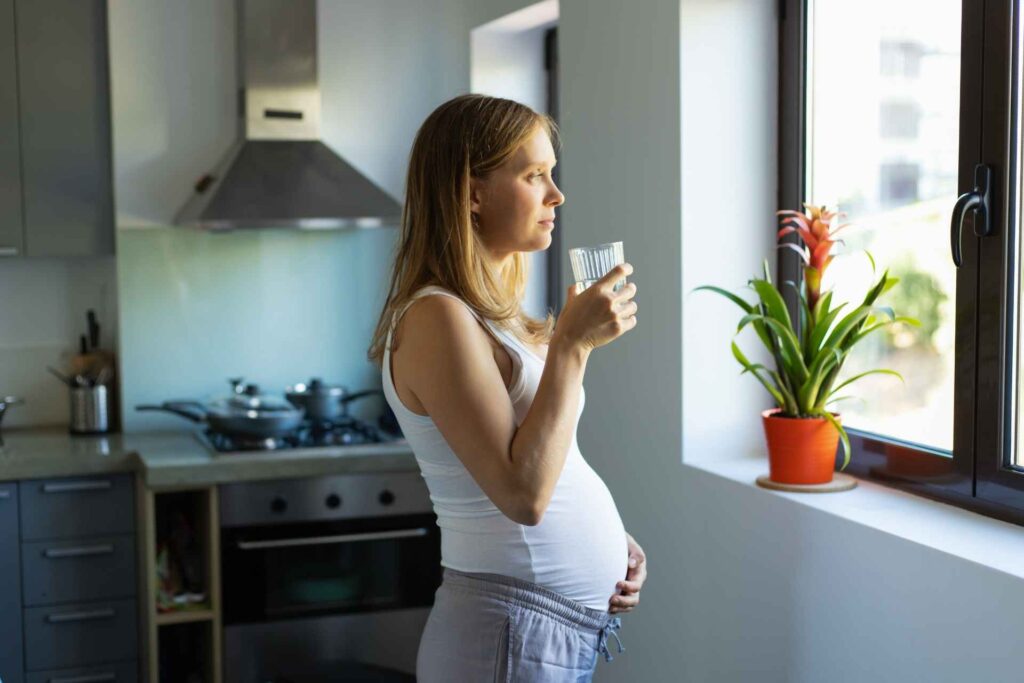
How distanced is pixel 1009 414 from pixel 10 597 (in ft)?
8.02

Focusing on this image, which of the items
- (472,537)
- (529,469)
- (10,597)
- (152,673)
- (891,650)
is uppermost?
(529,469)

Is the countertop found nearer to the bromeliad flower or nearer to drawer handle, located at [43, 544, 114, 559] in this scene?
drawer handle, located at [43, 544, 114, 559]

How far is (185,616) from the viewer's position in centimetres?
303

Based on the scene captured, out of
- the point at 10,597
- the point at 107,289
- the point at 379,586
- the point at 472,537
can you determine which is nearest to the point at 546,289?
the point at 379,586

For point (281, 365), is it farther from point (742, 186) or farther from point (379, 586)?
point (742, 186)

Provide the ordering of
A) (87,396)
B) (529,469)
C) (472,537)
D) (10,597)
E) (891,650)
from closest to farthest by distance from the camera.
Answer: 1. (529,469)
2. (472,537)
3. (891,650)
4. (10,597)
5. (87,396)

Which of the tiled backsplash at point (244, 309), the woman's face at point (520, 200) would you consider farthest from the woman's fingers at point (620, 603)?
the tiled backsplash at point (244, 309)

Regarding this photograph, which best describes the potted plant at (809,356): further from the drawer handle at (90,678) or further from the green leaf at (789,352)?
the drawer handle at (90,678)

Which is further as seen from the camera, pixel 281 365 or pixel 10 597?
pixel 281 365

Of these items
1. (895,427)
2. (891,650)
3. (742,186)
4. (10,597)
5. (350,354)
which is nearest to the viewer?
(891,650)

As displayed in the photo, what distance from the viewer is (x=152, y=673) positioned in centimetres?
302

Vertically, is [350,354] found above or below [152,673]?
above

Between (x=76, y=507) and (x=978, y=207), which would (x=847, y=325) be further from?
(x=76, y=507)

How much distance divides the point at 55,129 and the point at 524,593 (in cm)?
246
